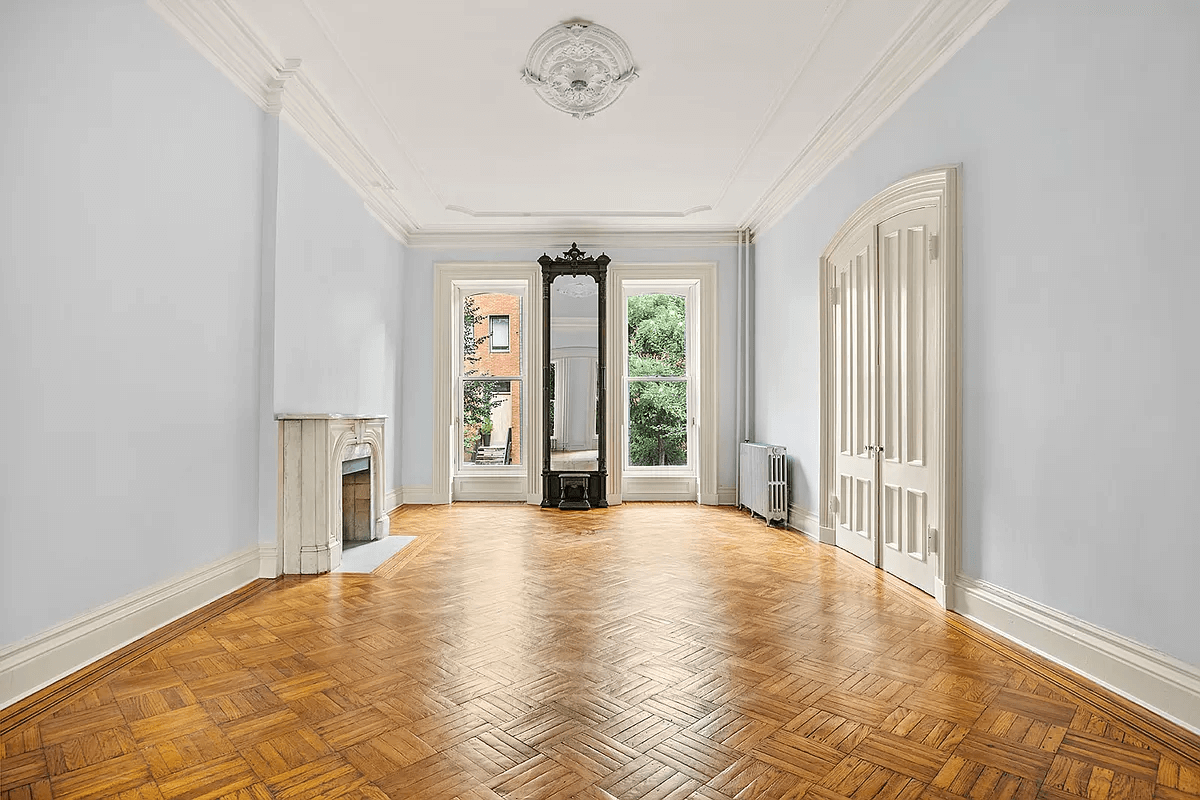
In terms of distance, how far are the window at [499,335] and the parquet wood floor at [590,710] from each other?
15.2 ft

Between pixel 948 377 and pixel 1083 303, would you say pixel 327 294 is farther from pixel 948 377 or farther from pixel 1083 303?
pixel 1083 303

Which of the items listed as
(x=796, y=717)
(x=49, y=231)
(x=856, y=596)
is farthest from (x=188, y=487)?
(x=856, y=596)

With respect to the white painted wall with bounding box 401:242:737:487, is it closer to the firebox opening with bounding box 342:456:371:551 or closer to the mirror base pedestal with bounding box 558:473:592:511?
the mirror base pedestal with bounding box 558:473:592:511

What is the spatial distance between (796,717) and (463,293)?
6.93 m

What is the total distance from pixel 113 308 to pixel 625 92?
130 inches

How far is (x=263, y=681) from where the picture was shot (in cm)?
273

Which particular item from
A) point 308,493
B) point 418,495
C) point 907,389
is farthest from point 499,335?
point 907,389

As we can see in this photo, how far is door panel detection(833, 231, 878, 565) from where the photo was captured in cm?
482

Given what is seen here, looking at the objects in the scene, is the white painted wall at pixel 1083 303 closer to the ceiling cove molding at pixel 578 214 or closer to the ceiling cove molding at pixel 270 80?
the ceiling cove molding at pixel 578 214

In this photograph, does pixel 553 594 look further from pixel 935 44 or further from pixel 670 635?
pixel 935 44

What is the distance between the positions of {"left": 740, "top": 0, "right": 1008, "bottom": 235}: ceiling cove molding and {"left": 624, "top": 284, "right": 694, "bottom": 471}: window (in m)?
2.31

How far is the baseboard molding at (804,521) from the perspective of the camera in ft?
19.2

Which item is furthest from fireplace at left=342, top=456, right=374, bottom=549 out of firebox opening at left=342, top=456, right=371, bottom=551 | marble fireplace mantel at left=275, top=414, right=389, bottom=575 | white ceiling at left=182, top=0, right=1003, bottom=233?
white ceiling at left=182, top=0, right=1003, bottom=233

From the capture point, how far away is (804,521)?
6.19 metres
